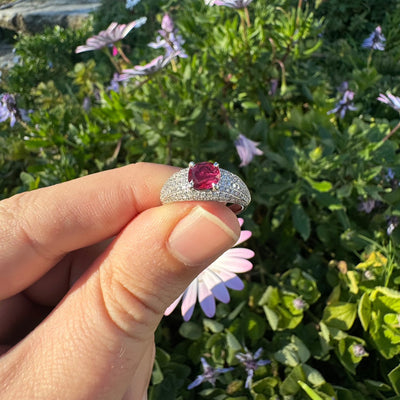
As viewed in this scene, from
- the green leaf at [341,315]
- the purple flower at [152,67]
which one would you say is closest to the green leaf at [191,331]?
the green leaf at [341,315]

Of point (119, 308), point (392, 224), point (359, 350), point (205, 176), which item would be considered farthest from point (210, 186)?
point (392, 224)

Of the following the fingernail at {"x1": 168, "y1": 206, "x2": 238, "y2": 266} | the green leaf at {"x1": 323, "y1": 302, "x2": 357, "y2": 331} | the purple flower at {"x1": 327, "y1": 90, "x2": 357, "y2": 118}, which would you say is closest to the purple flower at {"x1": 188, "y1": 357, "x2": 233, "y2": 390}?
the green leaf at {"x1": 323, "y1": 302, "x2": 357, "y2": 331}

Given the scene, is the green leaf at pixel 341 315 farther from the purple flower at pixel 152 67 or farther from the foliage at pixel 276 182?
the purple flower at pixel 152 67

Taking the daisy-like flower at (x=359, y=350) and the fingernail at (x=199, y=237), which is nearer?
the fingernail at (x=199, y=237)

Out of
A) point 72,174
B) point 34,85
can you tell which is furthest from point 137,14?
point 72,174

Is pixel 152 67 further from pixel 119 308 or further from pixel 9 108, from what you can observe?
pixel 119 308

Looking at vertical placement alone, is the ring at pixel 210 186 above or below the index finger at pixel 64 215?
above

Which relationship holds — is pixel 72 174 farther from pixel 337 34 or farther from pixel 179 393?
pixel 337 34
